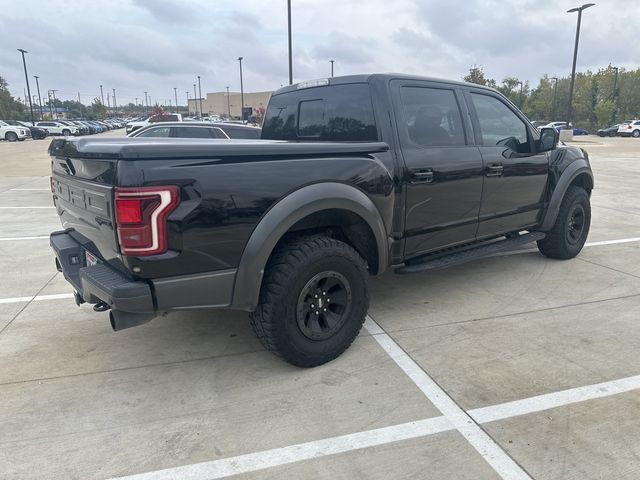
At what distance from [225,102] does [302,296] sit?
4811 inches

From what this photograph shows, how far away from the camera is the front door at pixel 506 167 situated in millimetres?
4355

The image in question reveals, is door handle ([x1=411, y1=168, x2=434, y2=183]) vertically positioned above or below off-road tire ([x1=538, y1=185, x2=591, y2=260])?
above

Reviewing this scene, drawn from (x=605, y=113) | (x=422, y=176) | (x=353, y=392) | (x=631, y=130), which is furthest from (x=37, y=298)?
(x=605, y=113)

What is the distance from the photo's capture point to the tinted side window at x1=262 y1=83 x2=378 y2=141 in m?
3.77

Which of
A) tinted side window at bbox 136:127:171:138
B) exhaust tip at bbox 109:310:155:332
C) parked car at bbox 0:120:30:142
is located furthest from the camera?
parked car at bbox 0:120:30:142

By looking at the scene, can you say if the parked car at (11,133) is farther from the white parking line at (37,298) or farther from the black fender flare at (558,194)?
the black fender flare at (558,194)

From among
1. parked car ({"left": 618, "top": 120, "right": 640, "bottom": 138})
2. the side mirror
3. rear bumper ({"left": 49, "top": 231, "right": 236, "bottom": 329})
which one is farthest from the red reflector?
parked car ({"left": 618, "top": 120, "right": 640, "bottom": 138})

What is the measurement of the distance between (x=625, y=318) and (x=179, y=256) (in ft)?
11.7

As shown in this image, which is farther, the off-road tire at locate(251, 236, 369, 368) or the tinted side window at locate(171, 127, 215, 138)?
the tinted side window at locate(171, 127, 215, 138)

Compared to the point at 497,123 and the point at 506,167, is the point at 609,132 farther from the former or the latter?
the point at 506,167

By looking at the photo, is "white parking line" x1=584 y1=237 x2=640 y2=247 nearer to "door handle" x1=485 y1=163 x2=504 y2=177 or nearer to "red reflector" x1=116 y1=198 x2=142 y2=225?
"door handle" x1=485 y1=163 x2=504 y2=177

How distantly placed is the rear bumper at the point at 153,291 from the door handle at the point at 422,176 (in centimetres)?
163

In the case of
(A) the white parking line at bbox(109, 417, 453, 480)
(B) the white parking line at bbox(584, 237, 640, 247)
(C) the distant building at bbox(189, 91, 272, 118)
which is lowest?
(A) the white parking line at bbox(109, 417, 453, 480)

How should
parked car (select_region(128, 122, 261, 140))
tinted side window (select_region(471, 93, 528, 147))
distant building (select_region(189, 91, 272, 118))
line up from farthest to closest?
distant building (select_region(189, 91, 272, 118))
parked car (select_region(128, 122, 261, 140))
tinted side window (select_region(471, 93, 528, 147))
